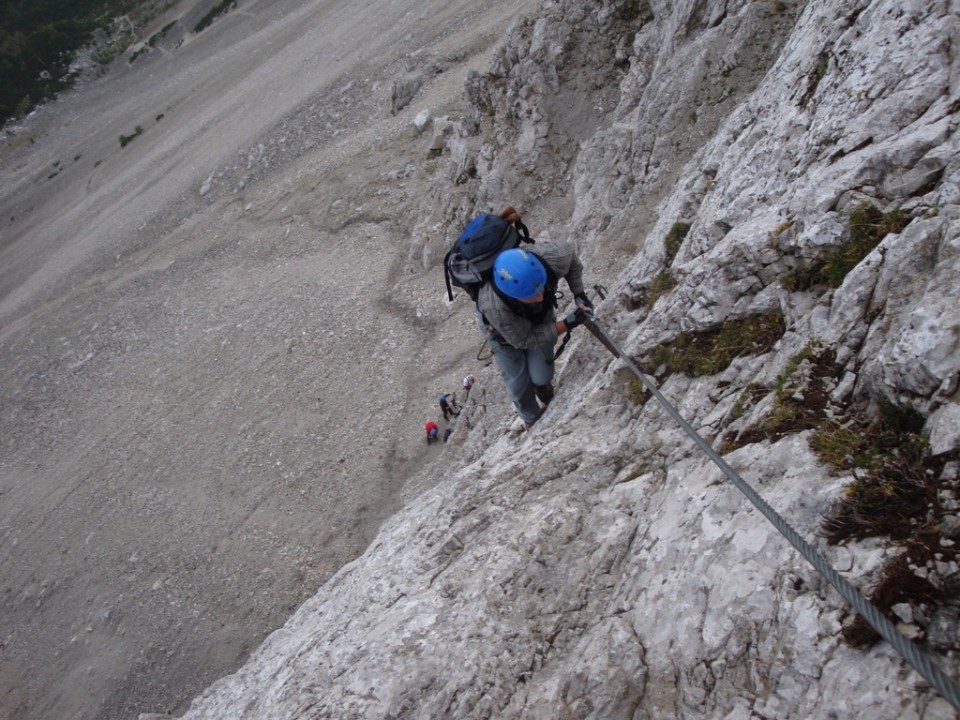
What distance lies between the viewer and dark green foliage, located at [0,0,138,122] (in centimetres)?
6406

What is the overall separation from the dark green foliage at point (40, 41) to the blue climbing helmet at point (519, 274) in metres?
74.2

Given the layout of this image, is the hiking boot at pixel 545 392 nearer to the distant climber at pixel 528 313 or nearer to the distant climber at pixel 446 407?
the distant climber at pixel 528 313

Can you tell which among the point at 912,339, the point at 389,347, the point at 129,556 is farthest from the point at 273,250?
the point at 912,339

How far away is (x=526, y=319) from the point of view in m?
7.62

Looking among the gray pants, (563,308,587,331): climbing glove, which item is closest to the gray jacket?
(563,308,587,331): climbing glove

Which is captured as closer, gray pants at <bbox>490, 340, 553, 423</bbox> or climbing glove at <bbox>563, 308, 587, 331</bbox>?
climbing glove at <bbox>563, 308, 587, 331</bbox>

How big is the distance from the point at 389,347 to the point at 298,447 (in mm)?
3469

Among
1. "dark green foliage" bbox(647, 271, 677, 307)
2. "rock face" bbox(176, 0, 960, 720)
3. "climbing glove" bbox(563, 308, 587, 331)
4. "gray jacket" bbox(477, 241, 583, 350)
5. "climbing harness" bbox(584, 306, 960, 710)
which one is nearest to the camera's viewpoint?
"climbing harness" bbox(584, 306, 960, 710)

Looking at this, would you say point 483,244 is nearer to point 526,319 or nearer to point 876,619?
point 526,319

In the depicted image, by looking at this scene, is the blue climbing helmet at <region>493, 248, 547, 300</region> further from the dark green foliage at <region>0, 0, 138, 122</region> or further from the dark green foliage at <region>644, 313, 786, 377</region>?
the dark green foliage at <region>0, 0, 138, 122</region>

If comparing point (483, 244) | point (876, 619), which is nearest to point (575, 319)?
point (483, 244)

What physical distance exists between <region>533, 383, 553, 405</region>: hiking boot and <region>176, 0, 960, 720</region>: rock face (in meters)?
0.20

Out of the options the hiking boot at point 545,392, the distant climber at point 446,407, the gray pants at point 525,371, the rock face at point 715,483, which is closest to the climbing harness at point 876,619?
the rock face at point 715,483

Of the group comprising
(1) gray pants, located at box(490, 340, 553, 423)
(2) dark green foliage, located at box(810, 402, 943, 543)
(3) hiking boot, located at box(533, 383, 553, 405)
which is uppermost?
(2) dark green foliage, located at box(810, 402, 943, 543)
